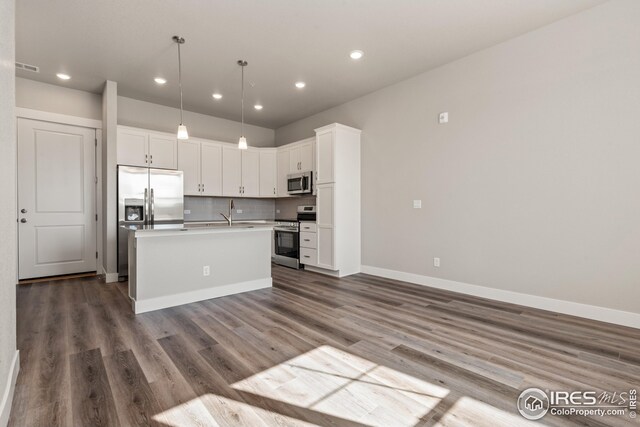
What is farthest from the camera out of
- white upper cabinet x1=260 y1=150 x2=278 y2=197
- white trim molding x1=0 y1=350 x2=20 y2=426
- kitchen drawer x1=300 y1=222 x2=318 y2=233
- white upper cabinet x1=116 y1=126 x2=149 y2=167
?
white upper cabinet x1=260 y1=150 x2=278 y2=197

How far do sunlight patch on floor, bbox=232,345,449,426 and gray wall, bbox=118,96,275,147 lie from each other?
5237 millimetres

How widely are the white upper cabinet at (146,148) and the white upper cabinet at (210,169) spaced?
1.67 ft

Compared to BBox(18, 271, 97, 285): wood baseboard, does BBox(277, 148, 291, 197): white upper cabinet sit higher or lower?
higher

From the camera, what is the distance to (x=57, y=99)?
15.7 feet

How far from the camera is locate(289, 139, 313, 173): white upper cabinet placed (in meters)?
5.81

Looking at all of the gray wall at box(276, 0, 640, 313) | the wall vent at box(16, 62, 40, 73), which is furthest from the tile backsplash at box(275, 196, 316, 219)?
the wall vent at box(16, 62, 40, 73)

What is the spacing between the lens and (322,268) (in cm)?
520

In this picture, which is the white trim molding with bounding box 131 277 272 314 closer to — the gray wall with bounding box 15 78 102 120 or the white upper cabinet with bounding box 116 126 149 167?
the white upper cabinet with bounding box 116 126 149 167

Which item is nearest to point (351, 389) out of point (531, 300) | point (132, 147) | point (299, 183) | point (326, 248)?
point (531, 300)

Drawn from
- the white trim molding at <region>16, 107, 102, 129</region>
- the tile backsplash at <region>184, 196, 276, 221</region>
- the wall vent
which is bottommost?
the tile backsplash at <region>184, 196, 276, 221</region>

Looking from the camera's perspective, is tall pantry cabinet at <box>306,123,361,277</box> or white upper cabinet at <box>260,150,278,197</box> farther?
white upper cabinet at <box>260,150,278,197</box>

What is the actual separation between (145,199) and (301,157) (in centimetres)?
284

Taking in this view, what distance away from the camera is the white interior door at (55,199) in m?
4.56

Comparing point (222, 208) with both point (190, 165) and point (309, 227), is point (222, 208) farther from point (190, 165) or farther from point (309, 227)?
point (309, 227)
